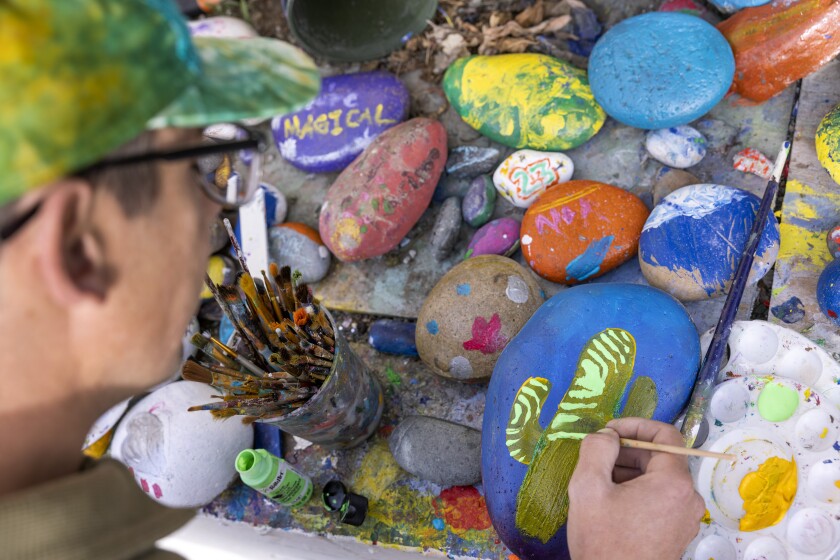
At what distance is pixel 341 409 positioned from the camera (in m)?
1.25

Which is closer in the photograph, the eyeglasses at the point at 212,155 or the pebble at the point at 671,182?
the eyeglasses at the point at 212,155

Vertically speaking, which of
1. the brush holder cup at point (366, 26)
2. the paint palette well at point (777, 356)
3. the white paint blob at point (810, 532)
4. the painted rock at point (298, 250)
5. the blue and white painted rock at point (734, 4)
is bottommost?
the white paint blob at point (810, 532)

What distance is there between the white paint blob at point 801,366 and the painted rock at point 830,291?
12 centimetres

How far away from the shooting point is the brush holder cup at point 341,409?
1.15 metres

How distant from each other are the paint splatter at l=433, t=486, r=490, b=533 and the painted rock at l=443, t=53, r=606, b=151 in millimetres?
834

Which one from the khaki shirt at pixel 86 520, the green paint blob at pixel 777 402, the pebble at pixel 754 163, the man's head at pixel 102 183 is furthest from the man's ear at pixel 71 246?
the pebble at pixel 754 163

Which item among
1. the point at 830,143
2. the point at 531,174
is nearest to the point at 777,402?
the point at 830,143

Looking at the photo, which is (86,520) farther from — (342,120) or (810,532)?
(342,120)

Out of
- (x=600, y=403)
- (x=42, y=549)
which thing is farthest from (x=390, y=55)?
(x=42, y=549)

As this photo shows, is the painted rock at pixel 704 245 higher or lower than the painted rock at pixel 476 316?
higher

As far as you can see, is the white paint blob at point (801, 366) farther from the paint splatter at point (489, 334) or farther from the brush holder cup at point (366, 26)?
the brush holder cup at point (366, 26)

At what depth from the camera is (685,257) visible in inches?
51.1

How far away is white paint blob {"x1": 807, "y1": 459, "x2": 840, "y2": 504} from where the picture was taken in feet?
3.62

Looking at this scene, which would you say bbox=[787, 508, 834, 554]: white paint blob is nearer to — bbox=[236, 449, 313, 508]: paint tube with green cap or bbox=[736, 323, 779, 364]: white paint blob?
bbox=[736, 323, 779, 364]: white paint blob
